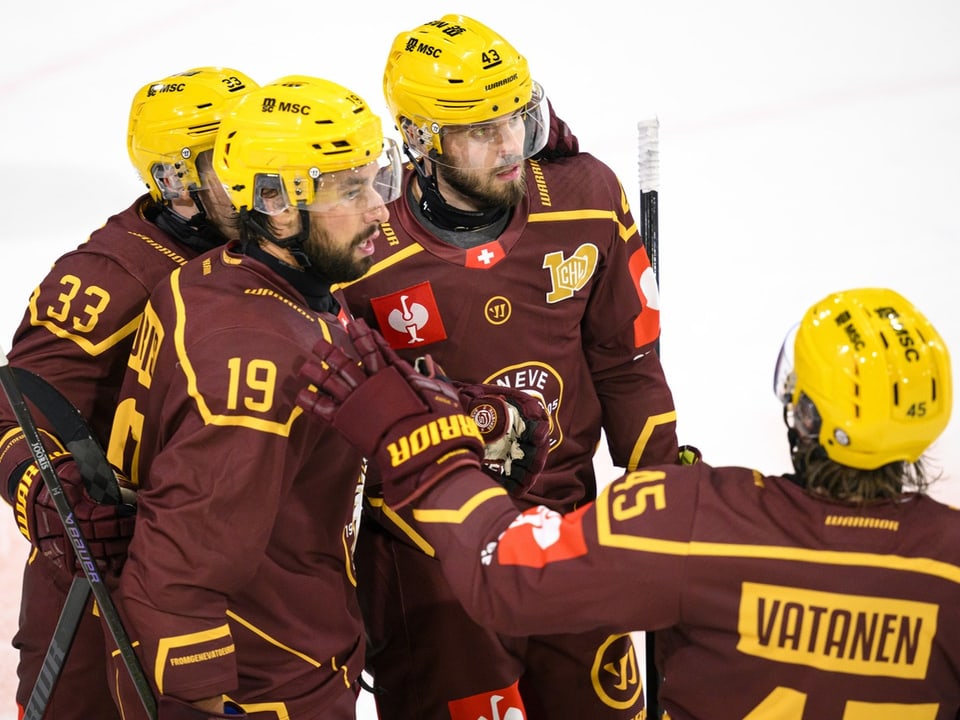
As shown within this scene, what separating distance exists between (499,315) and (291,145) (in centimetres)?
63

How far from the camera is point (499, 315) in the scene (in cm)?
240

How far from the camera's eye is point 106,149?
438 cm

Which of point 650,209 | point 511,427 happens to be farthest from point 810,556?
point 650,209

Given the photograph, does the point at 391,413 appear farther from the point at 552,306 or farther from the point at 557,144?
the point at 557,144

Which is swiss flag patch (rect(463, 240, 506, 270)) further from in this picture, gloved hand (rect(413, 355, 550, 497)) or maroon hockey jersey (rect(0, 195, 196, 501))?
maroon hockey jersey (rect(0, 195, 196, 501))

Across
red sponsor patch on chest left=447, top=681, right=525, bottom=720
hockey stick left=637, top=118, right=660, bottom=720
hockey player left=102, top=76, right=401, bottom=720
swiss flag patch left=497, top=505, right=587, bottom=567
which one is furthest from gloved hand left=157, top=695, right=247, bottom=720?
hockey stick left=637, top=118, right=660, bottom=720

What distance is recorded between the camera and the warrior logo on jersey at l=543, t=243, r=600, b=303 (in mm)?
2424

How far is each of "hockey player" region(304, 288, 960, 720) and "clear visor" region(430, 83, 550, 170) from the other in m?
0.86

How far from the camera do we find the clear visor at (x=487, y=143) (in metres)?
2.34

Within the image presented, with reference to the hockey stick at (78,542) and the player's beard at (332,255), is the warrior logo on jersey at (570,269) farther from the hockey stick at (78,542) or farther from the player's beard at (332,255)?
the hockey stick at (78,542)

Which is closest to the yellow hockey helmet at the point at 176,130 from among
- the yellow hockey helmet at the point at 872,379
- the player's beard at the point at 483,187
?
the player's beard at the point at 483,187

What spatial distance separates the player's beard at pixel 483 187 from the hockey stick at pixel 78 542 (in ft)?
2.80

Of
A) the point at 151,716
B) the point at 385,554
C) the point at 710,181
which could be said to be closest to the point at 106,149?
the point at 710,181

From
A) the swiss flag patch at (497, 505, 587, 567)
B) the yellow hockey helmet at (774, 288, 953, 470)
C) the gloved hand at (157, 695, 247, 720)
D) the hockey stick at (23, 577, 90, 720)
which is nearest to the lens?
the yellow hockey helmet at (774, 288, 953, 470)
